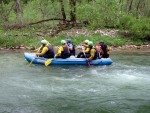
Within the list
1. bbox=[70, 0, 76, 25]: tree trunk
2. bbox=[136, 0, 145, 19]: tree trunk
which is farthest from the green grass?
bbox=[136, 0, 145, 19]: tree trunk

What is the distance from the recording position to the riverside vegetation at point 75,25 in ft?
72.7

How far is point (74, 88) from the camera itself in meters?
11.2

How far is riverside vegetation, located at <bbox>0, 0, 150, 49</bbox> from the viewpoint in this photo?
22.2 meters

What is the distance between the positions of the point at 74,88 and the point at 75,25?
46.7 feet

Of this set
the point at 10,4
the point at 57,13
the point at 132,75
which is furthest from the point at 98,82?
the point at 10,4

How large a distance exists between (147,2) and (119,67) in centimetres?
2341

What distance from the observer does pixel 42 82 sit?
12.0 meters

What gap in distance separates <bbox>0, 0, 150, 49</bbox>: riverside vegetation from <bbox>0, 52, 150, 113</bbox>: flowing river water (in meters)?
6.44

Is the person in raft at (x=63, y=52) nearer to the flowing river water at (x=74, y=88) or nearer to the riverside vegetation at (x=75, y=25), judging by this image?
the flowing river water at (x=74, y=88)

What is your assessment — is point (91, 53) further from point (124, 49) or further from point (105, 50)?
point (124, 49)

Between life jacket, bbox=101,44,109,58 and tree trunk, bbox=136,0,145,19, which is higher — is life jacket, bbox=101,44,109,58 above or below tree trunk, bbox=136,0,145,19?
below

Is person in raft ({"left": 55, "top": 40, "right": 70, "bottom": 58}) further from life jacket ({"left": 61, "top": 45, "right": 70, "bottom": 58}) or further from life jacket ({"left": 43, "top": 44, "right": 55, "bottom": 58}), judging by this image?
life jacket ({"left": 43, "top": 44, "right": 55, "bottom": 58})

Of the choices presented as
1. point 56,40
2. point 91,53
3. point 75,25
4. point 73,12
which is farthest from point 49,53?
point 75,25

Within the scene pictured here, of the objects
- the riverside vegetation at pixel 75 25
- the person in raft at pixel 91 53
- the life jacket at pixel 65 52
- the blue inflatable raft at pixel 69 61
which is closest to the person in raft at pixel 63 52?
the life jacket at pixel 65 52
